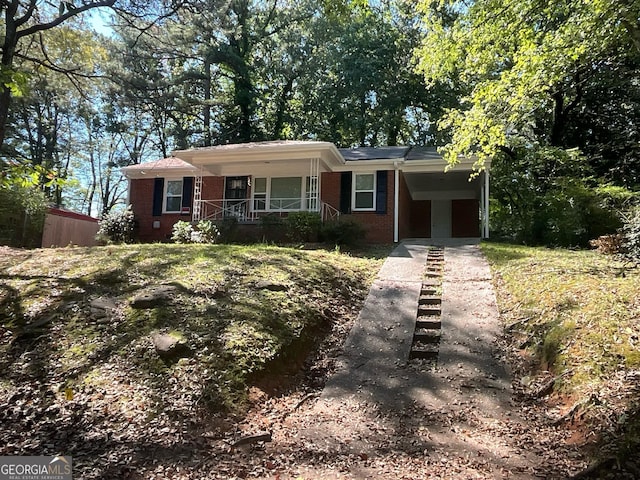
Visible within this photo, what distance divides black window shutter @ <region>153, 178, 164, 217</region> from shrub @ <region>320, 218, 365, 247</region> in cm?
763

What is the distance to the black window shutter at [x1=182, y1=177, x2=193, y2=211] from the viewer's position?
1688 centimetres

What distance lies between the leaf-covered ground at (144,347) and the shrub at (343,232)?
4432 mm

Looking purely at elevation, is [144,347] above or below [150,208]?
below

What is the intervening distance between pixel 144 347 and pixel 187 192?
42.4ft

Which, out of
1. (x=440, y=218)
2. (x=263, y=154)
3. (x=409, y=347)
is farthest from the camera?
(x=440, y=218)

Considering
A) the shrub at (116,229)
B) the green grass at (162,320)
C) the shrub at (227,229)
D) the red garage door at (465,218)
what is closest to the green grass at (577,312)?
the green grass at (162,320)

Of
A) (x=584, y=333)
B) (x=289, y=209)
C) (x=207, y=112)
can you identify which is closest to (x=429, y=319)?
(x=584, y=333)

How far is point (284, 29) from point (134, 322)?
23984mm

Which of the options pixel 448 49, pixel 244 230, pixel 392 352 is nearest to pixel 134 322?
pixel 392 352

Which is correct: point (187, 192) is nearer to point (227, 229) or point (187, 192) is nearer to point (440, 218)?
point (227, 229)

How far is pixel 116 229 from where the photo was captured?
15891mm

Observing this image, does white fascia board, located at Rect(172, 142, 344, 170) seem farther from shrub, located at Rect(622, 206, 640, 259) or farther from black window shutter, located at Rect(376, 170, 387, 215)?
shrub, located at Rect(622, 206, 640, 259)

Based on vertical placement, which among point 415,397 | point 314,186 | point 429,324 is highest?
point 314,186

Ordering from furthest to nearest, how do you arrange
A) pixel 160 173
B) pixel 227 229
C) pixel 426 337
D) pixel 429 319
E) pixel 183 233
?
1. pixel 160 173
2. pixel 227 229
3. pixel 183 233
4. pixel 429 319
5. pixel 426 337
